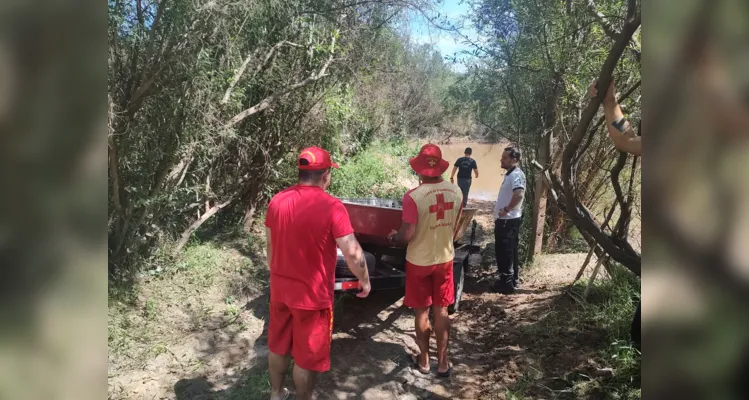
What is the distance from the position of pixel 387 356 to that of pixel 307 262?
2.03 metres

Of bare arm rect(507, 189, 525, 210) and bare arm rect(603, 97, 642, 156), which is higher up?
bare arm rect(603, 97, 642, 156)

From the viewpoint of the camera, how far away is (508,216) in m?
6.42

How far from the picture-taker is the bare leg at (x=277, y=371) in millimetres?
3414

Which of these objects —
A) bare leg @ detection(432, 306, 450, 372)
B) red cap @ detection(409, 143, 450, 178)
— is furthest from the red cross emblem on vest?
bare leg @ detection(432, 306, 450, 372)

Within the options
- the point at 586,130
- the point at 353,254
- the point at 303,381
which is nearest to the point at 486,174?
the point at 353,254

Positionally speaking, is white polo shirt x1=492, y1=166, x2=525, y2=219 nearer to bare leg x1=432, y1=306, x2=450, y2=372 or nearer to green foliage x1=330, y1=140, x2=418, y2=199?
bare leg x1=432, y1=306, x2=450, y2=372

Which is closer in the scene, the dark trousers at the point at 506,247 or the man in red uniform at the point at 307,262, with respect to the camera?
the man in red uniform at the point at 307,262

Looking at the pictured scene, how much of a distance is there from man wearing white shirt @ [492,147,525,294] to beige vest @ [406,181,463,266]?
2.39 m

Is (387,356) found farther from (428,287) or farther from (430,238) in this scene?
(430,238)

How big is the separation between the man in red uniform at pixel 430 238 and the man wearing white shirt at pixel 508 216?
237cm

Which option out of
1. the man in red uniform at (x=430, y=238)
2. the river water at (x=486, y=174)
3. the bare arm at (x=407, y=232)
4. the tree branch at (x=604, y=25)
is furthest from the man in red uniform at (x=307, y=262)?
the river water at (x=486, y=174)

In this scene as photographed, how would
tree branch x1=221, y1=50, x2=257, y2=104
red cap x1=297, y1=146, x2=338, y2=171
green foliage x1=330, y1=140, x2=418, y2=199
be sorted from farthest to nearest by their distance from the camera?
green foliage x1=330, y1=140, x2=418, y2=199
tree branch x1=221, y1=50, x2=257, y2=104
red cap x1=297, y1=146, x2=338, y2=171

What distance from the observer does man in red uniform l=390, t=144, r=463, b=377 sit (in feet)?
13.4

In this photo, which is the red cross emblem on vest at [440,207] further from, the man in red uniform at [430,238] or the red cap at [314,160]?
the red cap at [314,160]
